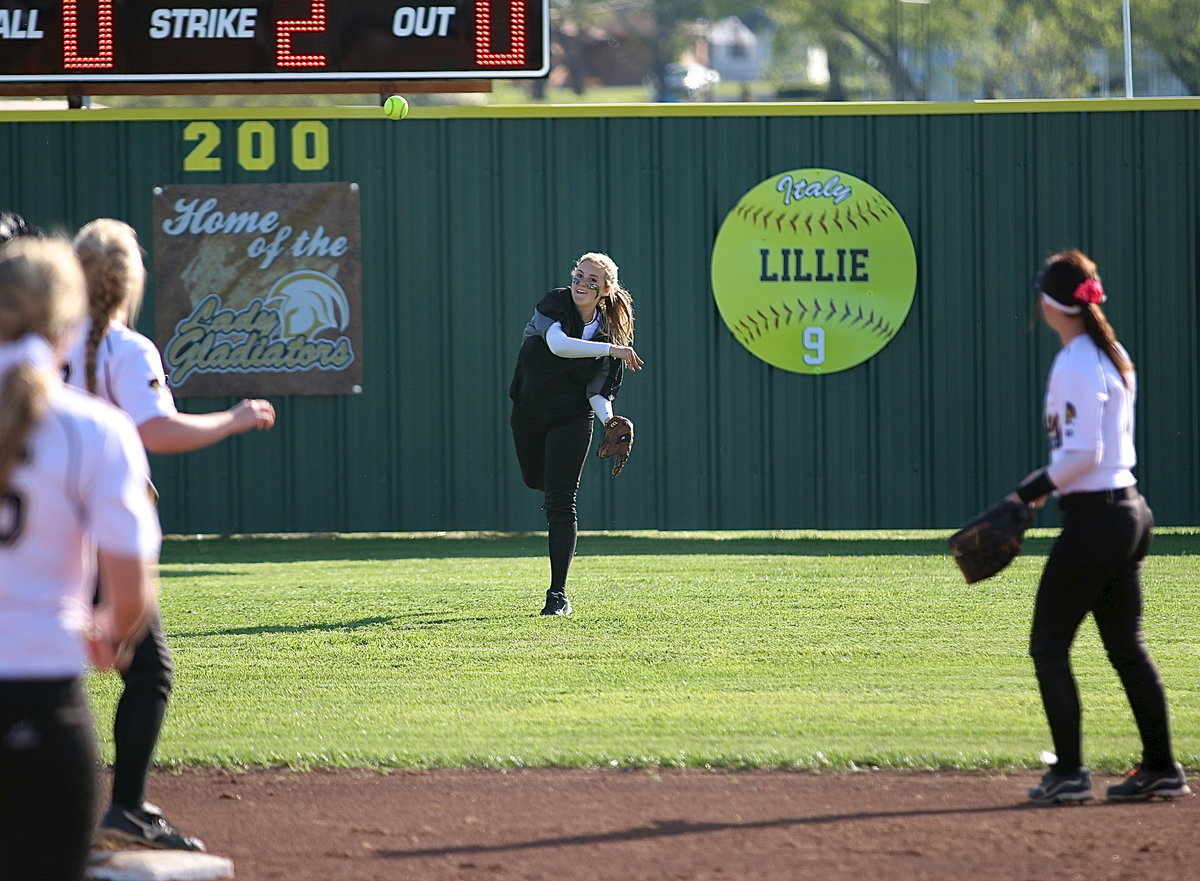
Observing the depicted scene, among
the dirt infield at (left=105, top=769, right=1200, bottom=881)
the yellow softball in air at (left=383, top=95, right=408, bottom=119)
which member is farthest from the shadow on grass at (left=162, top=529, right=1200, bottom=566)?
the dirt infield at (left=105, top=769, right=1200, bottom=881)

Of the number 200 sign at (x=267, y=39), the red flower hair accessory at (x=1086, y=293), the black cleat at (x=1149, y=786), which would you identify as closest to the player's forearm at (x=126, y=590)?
the red flower hair accessory at (x=1086, y=293)

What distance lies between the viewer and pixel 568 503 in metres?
8.42

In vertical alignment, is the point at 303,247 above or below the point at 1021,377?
above

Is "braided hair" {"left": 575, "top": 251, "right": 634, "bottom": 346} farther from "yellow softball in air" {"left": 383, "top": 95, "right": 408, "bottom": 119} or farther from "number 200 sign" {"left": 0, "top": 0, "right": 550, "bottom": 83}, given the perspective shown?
"yellow softball in air" {"left": 383, "top": 95, "right": 408, "bottom": 119}

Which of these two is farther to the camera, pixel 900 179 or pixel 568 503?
pixel 900 179

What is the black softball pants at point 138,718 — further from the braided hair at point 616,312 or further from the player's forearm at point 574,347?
the braided hair at point 616,312

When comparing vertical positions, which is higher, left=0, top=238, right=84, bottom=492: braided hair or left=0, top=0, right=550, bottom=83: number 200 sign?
left=0, top=0, right=550, bottom=83: number 200 sign

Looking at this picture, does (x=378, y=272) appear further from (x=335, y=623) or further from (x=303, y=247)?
(x=335, y=623)

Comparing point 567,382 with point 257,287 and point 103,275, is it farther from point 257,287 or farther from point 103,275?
point 257,287

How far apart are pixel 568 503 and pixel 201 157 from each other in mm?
5626

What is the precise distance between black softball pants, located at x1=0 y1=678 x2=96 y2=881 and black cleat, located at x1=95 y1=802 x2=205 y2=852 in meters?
1.56

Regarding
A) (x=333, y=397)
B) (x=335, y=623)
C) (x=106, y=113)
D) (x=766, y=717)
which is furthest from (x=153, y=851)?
(x=106, y=113)

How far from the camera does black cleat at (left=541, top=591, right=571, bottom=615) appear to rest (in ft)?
28.0

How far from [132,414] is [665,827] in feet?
6.56
